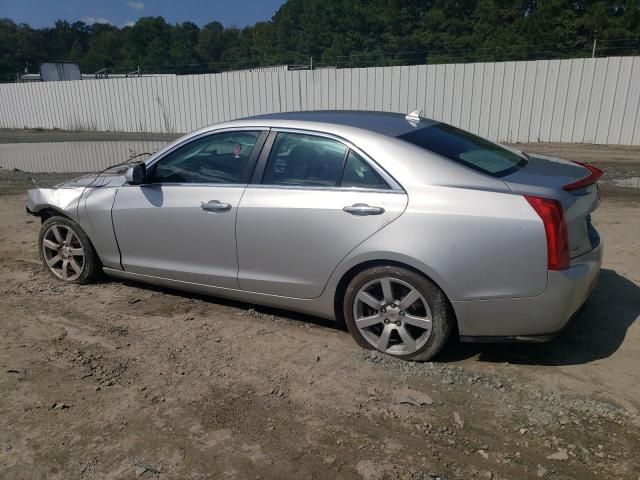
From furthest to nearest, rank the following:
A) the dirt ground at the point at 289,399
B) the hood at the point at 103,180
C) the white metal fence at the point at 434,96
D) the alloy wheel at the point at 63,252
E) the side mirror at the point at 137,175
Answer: the white metal fence at the point at 434,96 < the alloy wheel at the point at 63,252 < the hood at the point at 103,180 < the side mirror at the point at 137,175 < the dirt ground at the point at 289,399

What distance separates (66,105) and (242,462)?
26.9 m

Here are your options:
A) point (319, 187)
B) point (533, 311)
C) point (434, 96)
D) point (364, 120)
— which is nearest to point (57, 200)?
point (319, 187)

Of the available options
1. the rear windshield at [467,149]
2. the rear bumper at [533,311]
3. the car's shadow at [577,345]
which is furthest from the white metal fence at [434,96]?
the rear bumper at [533,311]

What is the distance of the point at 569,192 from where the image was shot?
3424 millimetres

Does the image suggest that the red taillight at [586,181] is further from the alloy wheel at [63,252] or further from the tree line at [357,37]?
the tree line at [357,37]

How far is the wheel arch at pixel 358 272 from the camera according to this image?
11.6 feet

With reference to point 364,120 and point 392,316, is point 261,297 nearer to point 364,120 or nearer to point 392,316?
point 392,316

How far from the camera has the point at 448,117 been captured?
53.8 ft

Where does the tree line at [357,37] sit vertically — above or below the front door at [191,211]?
above

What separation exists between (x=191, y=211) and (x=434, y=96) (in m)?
13.6

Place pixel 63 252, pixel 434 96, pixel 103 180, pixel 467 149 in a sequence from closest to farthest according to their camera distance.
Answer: pixel 467 149, pixel 103 180, pixel 63 252, pixel 434 96

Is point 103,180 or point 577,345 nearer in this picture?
point 577,345

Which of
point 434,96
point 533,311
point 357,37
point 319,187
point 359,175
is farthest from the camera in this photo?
point 357,37

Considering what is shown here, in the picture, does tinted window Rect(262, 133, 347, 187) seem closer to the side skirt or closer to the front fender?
the side skirt
